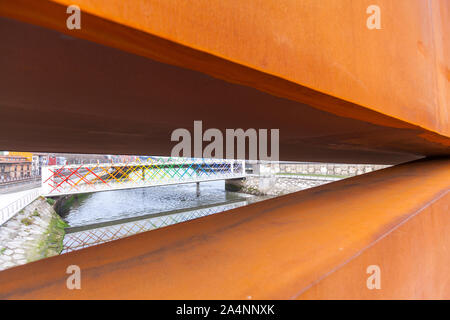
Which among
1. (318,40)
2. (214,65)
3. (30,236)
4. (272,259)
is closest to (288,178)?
(30,236)

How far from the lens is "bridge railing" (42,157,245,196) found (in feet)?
51.8

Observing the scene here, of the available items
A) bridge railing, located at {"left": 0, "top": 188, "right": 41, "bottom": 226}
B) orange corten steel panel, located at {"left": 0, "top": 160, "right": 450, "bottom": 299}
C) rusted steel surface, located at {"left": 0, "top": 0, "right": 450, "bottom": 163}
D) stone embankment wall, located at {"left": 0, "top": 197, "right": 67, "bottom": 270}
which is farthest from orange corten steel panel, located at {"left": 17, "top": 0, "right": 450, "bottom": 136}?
bridge railing, located at {"left": 0, "top": 188, "right": 41, "bottom": 226}

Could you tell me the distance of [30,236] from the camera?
32.5ft

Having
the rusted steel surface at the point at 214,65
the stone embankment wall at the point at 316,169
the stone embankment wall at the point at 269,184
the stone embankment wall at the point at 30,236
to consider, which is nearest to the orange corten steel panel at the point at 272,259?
the rusted steel surface at the point at 214,65

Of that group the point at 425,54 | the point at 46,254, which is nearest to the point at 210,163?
the point at 46,254

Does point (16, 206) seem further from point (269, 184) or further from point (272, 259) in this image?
point (269, 184)

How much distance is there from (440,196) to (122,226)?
15700mm

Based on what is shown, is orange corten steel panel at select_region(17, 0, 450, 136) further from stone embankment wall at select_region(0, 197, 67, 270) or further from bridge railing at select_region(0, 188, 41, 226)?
bridge railing at select_region(0, 188, 41, 226)

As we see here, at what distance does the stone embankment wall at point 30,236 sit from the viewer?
8.25 m

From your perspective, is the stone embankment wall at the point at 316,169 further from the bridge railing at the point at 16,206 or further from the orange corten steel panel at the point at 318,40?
the orange corten steel panel at the point at 318,40

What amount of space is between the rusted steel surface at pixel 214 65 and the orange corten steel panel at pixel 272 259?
0.65 m

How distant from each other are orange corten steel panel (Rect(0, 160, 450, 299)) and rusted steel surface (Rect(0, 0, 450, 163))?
2.14 ft

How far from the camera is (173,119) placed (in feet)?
5.23
